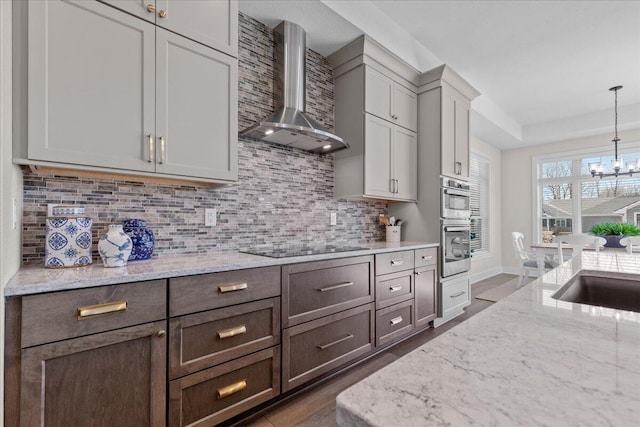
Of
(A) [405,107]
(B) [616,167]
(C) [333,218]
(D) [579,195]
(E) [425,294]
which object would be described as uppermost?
(A) [405,107]

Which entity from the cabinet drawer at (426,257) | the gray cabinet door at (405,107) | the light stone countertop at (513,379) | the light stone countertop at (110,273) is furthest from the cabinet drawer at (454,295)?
the light stone countertop at (513,379)

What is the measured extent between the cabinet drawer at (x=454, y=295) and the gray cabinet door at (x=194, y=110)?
2.48 m

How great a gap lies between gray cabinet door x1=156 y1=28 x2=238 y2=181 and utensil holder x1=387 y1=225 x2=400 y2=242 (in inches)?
74.4

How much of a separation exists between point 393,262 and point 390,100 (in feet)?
5.14

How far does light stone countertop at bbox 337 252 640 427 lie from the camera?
0.35 meters

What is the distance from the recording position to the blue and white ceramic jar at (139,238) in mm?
1652

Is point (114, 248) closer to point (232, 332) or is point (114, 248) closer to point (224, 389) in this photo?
point (232, 332)

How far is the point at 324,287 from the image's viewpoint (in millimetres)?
1977

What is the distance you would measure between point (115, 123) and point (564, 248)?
5.10 metres

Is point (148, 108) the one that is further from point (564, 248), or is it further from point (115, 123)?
point (564, 248)

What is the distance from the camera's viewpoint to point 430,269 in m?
2.97

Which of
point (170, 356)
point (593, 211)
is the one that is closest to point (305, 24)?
point (170, 356)

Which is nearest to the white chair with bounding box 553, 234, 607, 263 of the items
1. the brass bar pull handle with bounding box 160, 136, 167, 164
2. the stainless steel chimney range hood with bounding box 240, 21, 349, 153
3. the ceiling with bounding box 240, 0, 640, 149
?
the ceiling with bounding box 240, 0, 640, 149

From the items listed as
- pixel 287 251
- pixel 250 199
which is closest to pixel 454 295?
pixel 287 251
